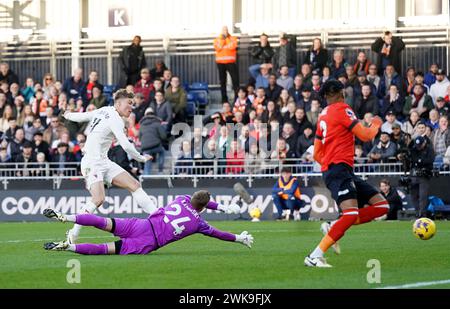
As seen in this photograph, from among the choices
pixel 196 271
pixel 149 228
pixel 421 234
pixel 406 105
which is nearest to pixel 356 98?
pixel 406 105

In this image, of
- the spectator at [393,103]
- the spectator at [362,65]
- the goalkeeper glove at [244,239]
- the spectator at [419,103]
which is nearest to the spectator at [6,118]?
the spectator at [362,65]

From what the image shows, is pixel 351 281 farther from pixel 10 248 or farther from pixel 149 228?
pixel 10 248

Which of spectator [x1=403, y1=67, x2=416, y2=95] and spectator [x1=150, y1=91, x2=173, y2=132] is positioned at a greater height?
spectator [x1=403, y1=67, x2=416, y2=95]

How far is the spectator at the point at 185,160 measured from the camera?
1172 inches

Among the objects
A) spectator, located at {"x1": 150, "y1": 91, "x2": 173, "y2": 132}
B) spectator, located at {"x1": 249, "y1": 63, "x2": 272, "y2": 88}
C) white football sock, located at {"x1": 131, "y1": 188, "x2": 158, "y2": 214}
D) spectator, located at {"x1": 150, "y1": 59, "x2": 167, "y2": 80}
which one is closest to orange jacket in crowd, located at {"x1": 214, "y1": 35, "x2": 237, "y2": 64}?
spectator, located at {"x1": 249, "y1": 63, "x2": 272, "y2": 88}

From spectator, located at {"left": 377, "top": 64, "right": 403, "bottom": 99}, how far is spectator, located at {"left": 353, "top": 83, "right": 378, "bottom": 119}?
700mm

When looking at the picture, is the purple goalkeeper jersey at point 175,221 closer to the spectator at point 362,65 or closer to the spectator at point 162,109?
the spectator at point 162,109

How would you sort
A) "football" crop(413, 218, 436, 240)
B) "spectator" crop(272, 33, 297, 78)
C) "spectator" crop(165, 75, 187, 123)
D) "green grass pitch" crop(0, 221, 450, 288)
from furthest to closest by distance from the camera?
1. "spectator" crop(272, 33, 297, 78)
2. "spectator" crop(165, 75, 187, 123)
3. "football" crop(413, 218, 436, 240)
4. "green grass pitch" crop(0, 221, 450, 288)

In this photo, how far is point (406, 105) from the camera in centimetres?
2988

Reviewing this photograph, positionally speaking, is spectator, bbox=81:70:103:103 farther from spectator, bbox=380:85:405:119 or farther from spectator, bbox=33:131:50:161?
spectator, bbox=380:85:405:119

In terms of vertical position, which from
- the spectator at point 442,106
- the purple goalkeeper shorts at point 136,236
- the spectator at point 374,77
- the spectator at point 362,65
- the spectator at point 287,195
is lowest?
the spectator at point 287,195

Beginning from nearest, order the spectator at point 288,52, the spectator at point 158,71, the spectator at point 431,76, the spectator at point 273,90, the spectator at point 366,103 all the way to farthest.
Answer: the spectator at point 366,103 < the spectator at point 431,76 < the spectator at point 273,90 < the spectator at point 288,52 < the spectator at point 158,71

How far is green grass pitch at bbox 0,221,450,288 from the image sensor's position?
12133mm

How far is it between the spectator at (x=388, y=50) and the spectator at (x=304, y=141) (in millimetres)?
3521
